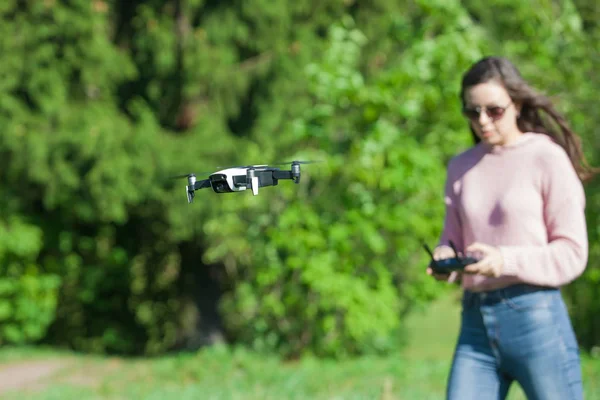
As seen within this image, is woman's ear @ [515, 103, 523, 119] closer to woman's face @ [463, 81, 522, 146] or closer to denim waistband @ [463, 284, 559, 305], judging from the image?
woman's face @ [463, 81, 522, 146]

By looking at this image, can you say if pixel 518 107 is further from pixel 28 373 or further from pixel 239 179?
pixel 28 373

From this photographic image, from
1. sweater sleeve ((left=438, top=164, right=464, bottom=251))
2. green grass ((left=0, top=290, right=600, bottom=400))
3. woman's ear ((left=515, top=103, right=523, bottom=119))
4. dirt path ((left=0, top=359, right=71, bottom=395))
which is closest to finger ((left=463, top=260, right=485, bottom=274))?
sweater sleeve ((left=438, top=164, right=464, bottom=251))

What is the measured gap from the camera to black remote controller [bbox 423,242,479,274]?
3217 mm

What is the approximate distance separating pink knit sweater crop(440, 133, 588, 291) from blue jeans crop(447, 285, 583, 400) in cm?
7

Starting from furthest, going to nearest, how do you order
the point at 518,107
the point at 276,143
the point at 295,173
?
the point at 276,143 < the point at 518,107 < the point at 295,173

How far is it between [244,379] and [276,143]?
9.70 feet

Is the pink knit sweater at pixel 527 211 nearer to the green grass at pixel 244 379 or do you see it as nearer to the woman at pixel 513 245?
the woman at pixel 513 245

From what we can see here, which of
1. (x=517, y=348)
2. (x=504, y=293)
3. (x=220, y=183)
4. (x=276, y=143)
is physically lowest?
(x=517, y=348)

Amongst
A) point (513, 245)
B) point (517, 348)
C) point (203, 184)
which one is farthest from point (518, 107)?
point (203, 184)

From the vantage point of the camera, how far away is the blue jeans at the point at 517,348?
132 inches

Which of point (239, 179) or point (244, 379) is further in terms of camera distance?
point (244, 379)

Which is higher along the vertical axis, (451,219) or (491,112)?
(491,112)

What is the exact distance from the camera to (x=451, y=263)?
10.8 ft

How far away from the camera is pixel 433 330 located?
18.6 m
